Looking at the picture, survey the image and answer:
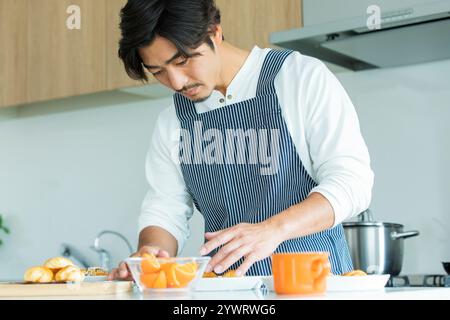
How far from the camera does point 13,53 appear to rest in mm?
3535

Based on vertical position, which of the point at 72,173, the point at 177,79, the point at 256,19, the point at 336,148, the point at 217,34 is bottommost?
the point at 72,173

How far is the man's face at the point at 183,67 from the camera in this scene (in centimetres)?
165

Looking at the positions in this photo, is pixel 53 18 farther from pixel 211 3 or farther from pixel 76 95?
pixel 211 3

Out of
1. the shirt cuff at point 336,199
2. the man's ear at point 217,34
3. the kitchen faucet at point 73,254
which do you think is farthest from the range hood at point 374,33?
the kitchen faucet at point 73,254

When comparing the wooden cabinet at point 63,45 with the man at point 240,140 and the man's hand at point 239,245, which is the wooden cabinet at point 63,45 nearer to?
the man at point 240,140

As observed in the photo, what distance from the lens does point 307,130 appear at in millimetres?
1756

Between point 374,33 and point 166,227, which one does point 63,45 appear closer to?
point 374,33

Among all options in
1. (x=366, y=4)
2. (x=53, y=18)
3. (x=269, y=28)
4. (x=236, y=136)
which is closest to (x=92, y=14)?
(x=53, y=18)

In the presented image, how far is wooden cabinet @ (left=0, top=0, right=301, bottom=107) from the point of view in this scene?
282cm

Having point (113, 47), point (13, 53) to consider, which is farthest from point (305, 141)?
point (13, 53)

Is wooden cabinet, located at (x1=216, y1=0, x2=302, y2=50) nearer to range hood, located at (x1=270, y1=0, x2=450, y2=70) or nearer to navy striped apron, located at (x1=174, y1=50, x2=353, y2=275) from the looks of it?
range hood, located at (x1=270, y1=0, x2=450, y2=70)

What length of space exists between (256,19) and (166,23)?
3.77 feet

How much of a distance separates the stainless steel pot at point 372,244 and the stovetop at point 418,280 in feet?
0.18

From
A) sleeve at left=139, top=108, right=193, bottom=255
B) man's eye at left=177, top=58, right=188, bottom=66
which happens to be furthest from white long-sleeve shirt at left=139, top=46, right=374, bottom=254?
man's eye at left=177, top=58, right=188, bottom=66
